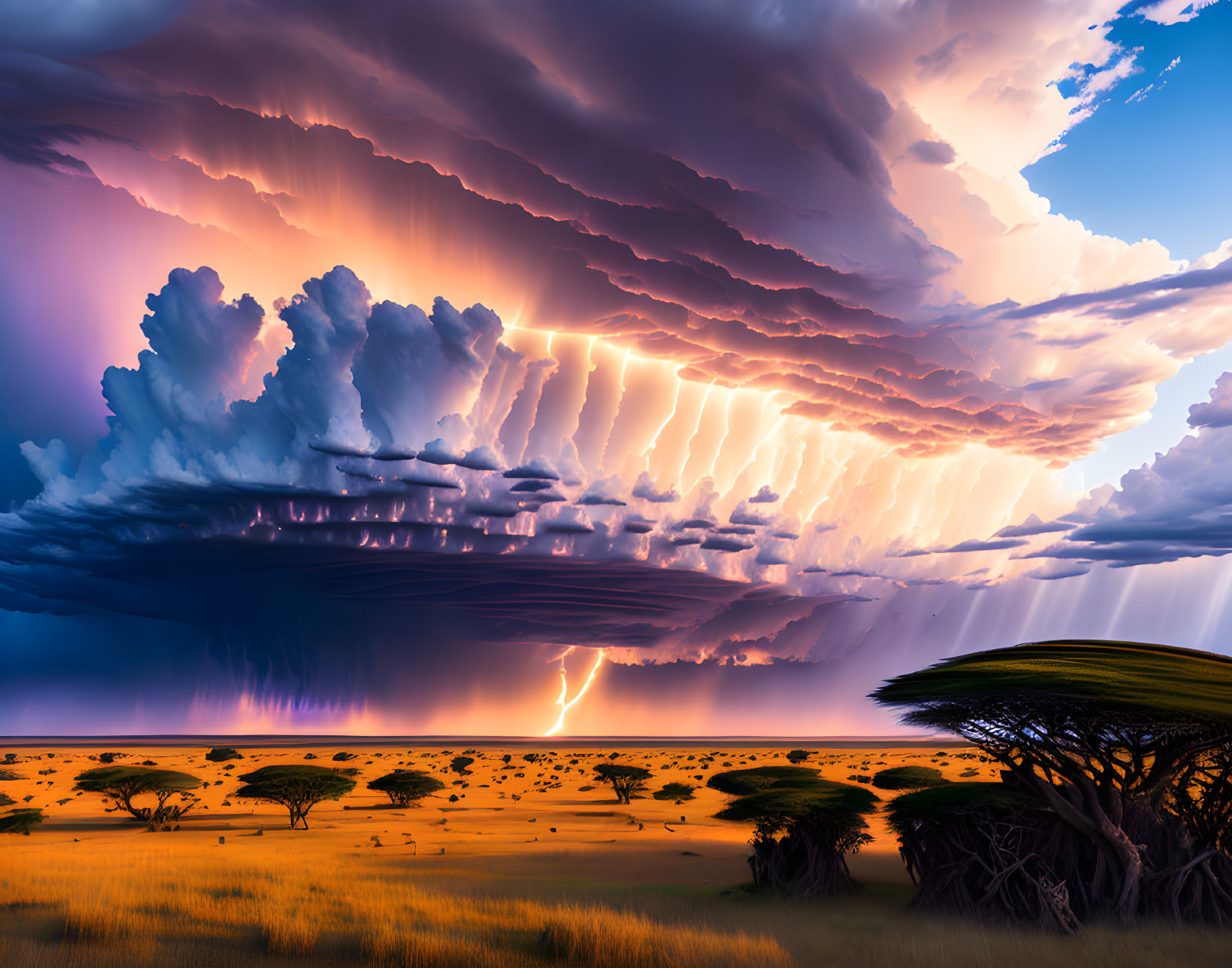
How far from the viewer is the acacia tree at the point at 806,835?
29.0 metres

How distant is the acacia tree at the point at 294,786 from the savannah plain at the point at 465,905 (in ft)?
6.03

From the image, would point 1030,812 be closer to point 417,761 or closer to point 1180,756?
point 1180,756

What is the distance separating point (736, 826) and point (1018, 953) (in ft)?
121

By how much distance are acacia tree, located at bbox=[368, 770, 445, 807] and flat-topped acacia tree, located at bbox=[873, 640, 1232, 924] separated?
46.7 m

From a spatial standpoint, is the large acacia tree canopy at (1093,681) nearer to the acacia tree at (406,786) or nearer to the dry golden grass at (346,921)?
the dry golden grass at (346,921)

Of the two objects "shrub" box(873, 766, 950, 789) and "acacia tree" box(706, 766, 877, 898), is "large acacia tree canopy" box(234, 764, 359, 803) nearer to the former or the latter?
"acacia tree" box(706, 766, 877, 898)

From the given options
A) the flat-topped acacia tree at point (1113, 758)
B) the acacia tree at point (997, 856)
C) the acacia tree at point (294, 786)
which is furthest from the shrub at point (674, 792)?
the flat-topped acacia tree at point (1113, 758)

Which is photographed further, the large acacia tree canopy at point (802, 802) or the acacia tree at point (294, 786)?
the acacia tree at point (294, 786)

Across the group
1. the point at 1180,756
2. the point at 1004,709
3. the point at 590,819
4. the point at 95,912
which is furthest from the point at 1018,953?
the point at 590,819

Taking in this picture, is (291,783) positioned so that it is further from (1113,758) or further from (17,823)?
(1113,758)

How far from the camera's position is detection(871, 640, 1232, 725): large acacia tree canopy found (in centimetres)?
1941

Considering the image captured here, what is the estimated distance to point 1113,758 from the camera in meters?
23.2

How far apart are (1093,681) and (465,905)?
18892 millimetres

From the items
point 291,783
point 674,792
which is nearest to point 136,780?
point 291,783
